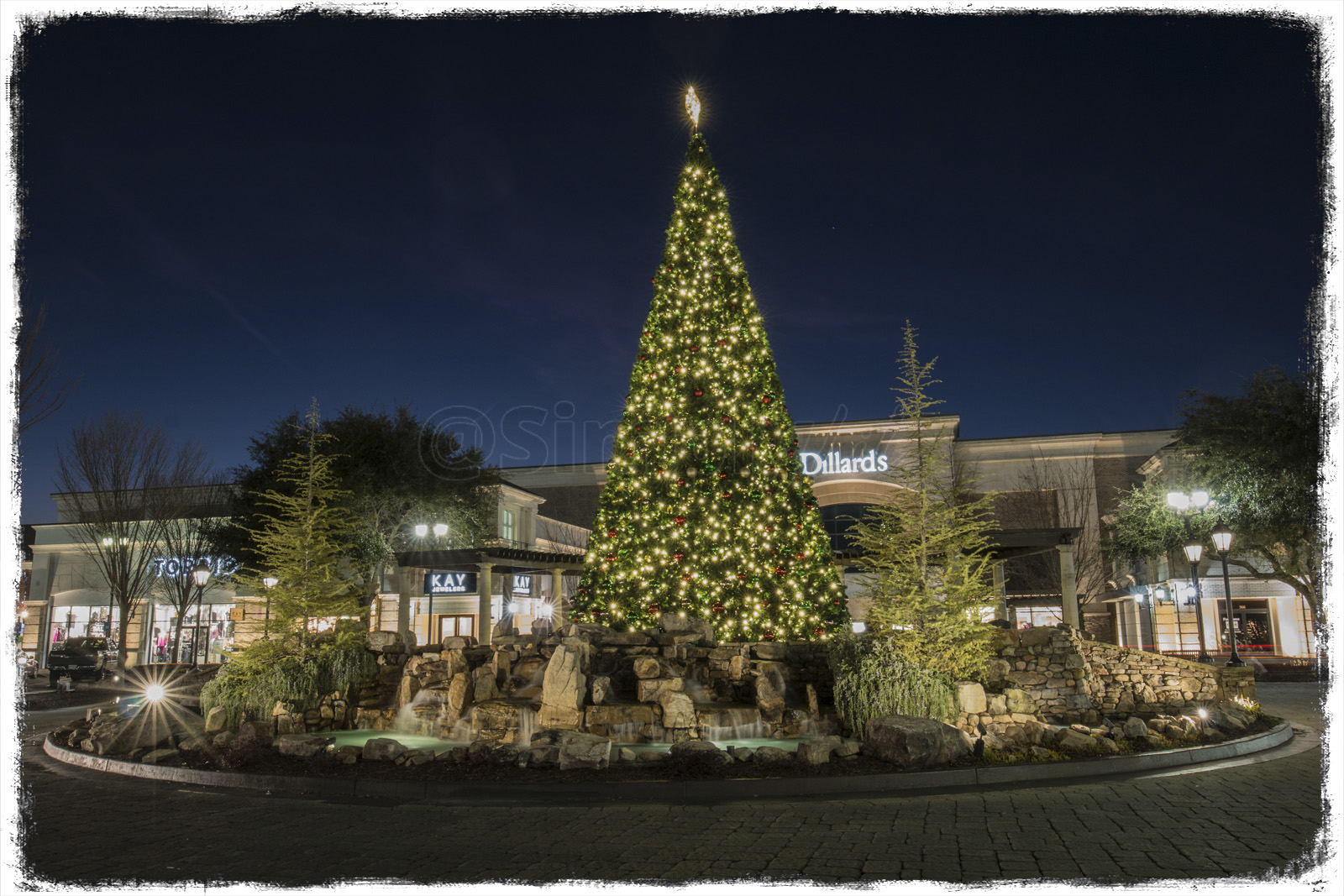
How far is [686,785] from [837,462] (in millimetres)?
30578

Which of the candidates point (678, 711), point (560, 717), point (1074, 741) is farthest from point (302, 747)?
point (1074, 741)

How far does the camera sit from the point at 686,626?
43.0ft

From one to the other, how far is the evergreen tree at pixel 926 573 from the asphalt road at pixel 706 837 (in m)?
3.27

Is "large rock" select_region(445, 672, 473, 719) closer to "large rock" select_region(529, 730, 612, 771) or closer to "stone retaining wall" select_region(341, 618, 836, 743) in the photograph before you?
"stone retaining wall" select_region(341, 618, 836, 743)

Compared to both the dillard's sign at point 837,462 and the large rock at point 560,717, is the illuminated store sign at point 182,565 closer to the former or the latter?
the large rock at point 560,717

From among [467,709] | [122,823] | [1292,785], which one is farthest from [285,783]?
[1292,785]

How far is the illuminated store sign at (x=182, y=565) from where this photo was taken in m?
28.6

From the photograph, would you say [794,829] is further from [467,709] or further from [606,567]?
[606,567]

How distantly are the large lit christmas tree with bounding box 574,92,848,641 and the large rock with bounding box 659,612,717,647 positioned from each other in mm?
420

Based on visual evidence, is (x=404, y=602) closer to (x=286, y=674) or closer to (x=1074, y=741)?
(x=286, y=674)

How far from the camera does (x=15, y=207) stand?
5.88 meters

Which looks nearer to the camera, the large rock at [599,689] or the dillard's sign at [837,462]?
the large rock at [599,689]

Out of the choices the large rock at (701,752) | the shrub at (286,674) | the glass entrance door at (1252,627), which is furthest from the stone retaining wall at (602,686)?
the glass entrance door at (1252,627)

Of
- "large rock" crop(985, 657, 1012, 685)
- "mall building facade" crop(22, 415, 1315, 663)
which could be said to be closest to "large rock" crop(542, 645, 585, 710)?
"large rock" crop(985, 657, 1012, 685)
